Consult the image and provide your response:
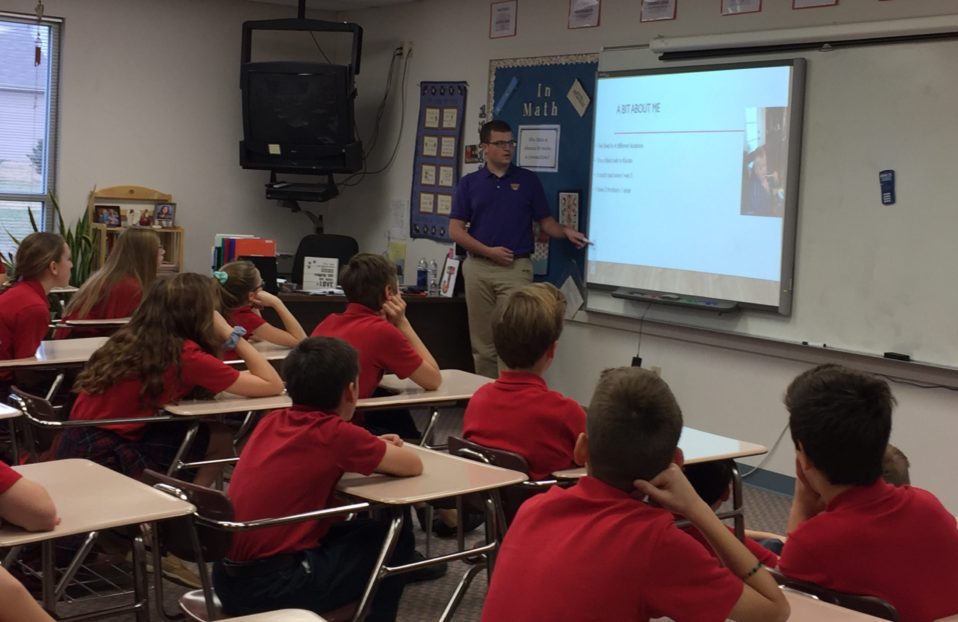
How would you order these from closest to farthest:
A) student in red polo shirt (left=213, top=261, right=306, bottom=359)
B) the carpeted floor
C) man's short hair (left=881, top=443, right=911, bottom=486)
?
man's short hair (left=881, top=443, right=911, bottom=486) → the carpeted floor → student in red polo shirt (left=213, top=261, right=306, bottom=359)

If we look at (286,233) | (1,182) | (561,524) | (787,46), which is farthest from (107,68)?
(561,524)

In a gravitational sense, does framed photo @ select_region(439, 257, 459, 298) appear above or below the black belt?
above

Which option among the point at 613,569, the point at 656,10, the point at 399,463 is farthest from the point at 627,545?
the point at 656,10

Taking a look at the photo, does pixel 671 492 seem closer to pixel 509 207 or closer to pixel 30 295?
pixel 30 295

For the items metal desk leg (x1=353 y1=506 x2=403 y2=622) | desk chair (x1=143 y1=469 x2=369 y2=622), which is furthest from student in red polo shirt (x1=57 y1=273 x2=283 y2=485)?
metal desk leg (x1=353 y1=506 x2=403 y2=622)

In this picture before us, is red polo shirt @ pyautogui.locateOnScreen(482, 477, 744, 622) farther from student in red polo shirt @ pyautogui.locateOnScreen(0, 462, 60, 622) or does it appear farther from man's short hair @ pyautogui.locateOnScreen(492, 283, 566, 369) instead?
man's short hair @ pyautogui.locateOnScreen(492, 283, 566, 369)

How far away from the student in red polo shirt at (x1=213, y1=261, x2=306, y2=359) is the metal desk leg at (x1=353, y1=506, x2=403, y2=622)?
1976 mm

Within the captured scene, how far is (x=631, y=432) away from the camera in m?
1.76

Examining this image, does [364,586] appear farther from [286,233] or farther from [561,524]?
[286,233]

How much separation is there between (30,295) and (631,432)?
3.31m

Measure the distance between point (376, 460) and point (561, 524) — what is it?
1.01 meters

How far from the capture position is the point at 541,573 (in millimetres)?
1736

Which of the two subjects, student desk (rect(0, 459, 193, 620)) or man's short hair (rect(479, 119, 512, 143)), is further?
man's short hair (rect(479, 119, 512, 143))

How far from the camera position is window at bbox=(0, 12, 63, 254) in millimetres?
7664
